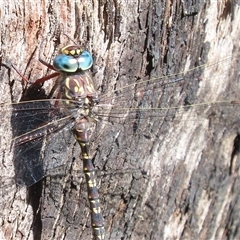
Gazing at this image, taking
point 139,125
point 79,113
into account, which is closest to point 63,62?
point 79,113

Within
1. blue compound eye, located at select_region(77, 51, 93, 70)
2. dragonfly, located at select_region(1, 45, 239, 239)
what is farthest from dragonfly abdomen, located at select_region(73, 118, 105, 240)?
blue compound eye, located at select_region(77, 51, 93, 70)

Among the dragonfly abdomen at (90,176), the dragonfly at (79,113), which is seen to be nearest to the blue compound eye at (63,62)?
the dragonfly at (79,113)

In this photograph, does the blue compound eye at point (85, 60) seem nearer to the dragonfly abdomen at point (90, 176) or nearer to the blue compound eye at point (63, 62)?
the blue compound eye at point (63, 62)

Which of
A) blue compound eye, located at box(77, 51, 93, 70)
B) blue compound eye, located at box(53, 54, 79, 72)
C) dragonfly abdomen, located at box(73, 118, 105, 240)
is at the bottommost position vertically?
dragonfly abdomen, located at box(73, 118, 105, 240)

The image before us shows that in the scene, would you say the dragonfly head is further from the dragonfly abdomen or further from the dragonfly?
the dragonfly abdomen

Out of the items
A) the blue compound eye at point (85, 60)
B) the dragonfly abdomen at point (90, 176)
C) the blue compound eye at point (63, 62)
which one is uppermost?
the blue compound eye at point (85, 60)

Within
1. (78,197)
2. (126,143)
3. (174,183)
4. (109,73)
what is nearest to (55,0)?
(109,73)
